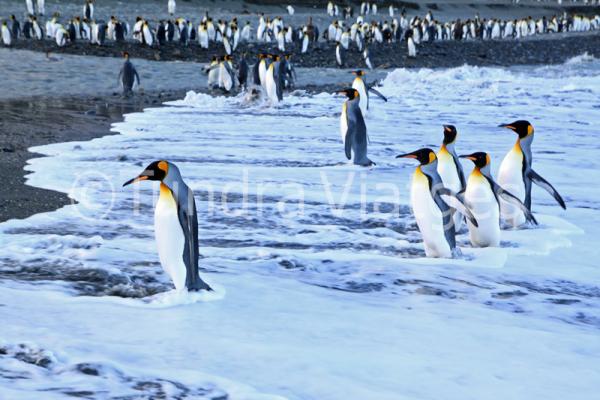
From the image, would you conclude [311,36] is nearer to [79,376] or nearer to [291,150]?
[291,150]

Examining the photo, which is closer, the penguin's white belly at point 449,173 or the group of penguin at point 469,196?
the group of penguin at point 469,196

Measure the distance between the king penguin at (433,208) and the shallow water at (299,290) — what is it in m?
0.16

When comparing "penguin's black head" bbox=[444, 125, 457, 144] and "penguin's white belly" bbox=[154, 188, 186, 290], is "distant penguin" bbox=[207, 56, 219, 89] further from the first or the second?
"penguin's white belly" bbox=[154, 188, 186, 290]

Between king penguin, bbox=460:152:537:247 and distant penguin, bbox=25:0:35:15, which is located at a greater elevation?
distant penguin, bbox=25:0:35:15

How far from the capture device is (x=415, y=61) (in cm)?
2891

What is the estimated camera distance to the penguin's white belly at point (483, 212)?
5445 mm

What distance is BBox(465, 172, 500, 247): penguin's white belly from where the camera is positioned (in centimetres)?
545

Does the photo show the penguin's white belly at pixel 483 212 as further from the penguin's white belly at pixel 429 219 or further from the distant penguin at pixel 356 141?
the distant penguin at pixel 356 141

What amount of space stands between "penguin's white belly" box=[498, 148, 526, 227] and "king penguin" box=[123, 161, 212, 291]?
2691mm

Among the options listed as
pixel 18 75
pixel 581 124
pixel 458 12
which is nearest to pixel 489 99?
pixel 581 124

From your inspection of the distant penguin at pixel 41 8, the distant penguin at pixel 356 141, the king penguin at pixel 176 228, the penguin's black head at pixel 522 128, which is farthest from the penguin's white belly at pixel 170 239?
the distant penguin at pixel 41 8

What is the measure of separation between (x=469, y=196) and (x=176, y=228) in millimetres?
2184

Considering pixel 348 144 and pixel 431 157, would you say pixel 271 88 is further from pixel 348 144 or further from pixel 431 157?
pixel 431 157

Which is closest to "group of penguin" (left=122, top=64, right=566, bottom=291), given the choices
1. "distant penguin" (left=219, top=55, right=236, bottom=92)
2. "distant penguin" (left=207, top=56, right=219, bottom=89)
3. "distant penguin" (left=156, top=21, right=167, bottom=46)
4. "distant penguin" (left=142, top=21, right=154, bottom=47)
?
"distant penguin" (left=219, top=55, right=236, bottom=92)
